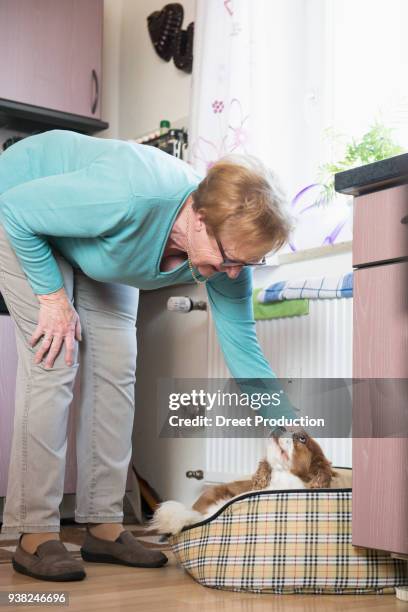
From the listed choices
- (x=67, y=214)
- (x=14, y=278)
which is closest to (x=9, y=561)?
(x=14, y=278)

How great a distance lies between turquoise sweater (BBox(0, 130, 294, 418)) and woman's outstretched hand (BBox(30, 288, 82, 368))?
27 millimetres

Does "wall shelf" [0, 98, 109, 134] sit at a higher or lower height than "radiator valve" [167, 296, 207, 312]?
higher

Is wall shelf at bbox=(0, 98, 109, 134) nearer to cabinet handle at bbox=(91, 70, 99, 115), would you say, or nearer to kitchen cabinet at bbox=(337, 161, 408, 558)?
cabinet handle at bbox=(91, 70, 99, 115)

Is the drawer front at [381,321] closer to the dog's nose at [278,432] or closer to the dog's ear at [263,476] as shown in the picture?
the dog's nose at [278,432]

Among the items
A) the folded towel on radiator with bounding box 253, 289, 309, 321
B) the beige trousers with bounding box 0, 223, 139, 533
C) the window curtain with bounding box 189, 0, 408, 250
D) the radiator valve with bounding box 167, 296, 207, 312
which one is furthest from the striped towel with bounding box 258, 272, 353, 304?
the beige trousers with bounding box 0, 223, 139, 533

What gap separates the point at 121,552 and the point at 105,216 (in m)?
0.73

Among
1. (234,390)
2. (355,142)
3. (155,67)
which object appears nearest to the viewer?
(355,142)

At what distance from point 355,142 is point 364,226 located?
87 cm

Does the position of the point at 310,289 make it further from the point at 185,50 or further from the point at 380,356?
the point at 185,50

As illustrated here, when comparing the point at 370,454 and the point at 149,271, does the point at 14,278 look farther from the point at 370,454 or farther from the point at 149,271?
the point at 370,454

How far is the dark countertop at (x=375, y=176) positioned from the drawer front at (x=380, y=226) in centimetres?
1

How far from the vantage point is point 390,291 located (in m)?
1.38

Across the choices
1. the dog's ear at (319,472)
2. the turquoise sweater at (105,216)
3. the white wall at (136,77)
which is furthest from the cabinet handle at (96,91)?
the dog's ear at (319,472)

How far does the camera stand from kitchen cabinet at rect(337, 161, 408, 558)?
134 cm
